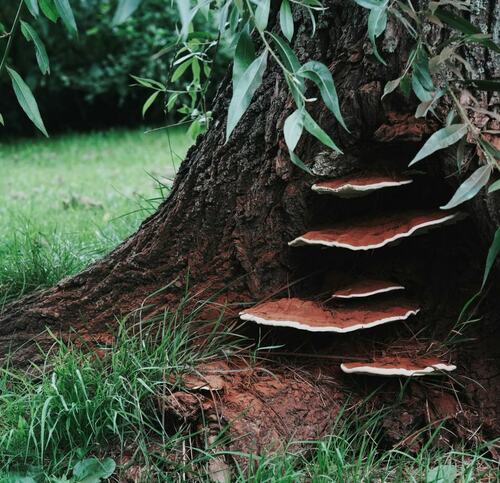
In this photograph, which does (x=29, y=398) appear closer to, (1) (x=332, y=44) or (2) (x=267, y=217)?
(2) (x=267, y=217)

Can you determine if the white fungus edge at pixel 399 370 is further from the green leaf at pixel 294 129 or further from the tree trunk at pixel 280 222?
the green leaf at pixel 294 129

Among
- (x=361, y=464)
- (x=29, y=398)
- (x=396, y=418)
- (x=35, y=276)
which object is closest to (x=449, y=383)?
(x=396, y=418)

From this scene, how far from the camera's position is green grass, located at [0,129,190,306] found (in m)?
3.03

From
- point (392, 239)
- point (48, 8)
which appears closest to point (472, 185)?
point (392, 239)

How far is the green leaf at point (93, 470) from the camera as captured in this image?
1.99 metres

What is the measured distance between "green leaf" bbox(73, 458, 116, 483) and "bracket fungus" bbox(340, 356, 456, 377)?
73cm

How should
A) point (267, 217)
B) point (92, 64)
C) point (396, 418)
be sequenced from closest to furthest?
point (396, 418)
point (267, 217)
point (92, 64)

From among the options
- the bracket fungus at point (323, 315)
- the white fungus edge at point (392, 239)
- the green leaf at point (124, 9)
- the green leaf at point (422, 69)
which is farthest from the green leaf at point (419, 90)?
the green leaf at point (124, 9)

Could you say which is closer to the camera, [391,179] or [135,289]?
[391,179]

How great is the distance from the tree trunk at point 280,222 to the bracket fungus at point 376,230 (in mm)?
102

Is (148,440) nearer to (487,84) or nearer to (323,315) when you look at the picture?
(323,315)

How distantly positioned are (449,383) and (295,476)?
2.14 ft

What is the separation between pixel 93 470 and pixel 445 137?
1.32 m

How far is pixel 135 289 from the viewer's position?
2508 mm
